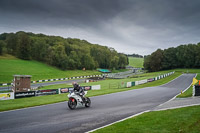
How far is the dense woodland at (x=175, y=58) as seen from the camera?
95356 mm

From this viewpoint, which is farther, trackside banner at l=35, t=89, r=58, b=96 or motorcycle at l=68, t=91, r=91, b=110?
trackside banner at l=35, t=89, r=58, b=96

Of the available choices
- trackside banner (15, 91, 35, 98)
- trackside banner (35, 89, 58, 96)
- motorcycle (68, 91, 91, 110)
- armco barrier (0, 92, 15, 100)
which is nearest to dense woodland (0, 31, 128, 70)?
trackside banner (35, 89, 58, 96)

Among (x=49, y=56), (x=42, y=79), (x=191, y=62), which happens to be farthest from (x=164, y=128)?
(x=191, y=62)

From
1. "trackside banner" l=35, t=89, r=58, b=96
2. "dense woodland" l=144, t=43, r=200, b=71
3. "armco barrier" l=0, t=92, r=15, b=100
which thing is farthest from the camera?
"dense woodland" l=144, t=43, r=200, b=71

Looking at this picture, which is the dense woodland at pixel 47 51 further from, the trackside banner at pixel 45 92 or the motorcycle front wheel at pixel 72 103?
the motorcycle front wheel at pixel 72 103

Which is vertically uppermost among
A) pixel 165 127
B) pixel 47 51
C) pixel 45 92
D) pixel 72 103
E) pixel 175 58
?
pixel 47 51

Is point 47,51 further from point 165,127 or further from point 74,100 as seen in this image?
point 165,127

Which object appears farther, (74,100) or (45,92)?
(45,92)

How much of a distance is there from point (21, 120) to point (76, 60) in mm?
79656

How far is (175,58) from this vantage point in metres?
104

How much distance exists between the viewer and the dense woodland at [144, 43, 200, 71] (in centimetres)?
9536

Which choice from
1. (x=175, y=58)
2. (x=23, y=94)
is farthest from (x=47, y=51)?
(x=175, y=58)

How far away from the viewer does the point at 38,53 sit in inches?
3415

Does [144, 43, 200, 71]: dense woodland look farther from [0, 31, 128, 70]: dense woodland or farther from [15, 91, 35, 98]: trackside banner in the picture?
[15, 91, 35, 98]: trackside banner
